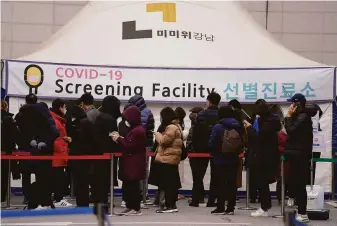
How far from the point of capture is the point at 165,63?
1571 cm

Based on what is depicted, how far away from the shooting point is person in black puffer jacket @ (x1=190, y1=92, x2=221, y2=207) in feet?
46.0

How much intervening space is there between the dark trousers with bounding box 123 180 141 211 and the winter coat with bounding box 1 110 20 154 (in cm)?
203

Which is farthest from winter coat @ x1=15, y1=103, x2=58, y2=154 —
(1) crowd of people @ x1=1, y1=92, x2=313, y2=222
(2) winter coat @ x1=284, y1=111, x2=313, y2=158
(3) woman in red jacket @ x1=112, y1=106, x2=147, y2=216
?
(2) winter coat @ x1=284, y1=111, x2=313, y2=158

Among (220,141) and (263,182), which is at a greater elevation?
(220,141)

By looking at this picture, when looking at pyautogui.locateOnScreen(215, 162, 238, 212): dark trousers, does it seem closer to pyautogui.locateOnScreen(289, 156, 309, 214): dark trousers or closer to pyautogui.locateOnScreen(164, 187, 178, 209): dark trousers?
pyautogui.locateOnScreen(164, 187, 178, 209): dark trousers

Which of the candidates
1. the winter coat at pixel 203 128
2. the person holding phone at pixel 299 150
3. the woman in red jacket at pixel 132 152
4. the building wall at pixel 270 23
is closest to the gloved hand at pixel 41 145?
the woman in red jacket at pixel 132 152

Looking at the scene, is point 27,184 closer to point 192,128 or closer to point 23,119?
point 23,119

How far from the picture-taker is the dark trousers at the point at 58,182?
1288 cm

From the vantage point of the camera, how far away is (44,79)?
15.4 meters

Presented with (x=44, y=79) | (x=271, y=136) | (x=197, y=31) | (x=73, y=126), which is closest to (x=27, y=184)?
(x=73, y=126)

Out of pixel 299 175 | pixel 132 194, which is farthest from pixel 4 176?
pixel 299 175

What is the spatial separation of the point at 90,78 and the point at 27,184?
3080 millimetres

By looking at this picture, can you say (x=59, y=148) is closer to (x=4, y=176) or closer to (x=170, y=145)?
(x=4, y=176)

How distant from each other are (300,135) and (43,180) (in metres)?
3.69
